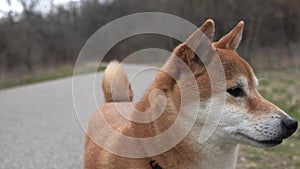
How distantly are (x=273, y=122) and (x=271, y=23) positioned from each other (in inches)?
989

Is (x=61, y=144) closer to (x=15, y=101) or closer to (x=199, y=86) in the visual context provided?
(x=199, y=86)

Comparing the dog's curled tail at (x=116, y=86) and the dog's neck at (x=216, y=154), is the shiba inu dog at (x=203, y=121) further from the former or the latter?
the dog's curled tail at (x=116, y=86)

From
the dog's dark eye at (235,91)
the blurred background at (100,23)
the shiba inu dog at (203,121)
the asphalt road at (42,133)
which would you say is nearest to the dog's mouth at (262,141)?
the shiba inu dog at (203,121)

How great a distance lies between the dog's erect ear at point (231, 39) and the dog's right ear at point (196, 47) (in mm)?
217

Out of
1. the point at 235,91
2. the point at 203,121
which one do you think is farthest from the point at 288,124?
the point at 203,121

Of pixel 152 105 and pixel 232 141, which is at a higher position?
pixel 152 105

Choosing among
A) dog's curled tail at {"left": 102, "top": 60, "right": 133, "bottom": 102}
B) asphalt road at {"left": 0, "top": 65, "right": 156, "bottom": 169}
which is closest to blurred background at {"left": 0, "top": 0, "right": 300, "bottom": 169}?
asphalt road at {"left": 0, "top": 65, "right": 156, "bottom": 169}

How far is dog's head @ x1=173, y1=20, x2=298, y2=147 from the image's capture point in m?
2.29

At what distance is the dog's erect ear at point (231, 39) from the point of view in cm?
259

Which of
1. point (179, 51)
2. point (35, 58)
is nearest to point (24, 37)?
point (35, 58)

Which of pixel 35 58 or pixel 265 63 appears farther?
pixel 35 58

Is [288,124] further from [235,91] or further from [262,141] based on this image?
[235,91]

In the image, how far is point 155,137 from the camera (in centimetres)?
229

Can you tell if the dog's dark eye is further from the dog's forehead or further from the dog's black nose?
the dog's black nose
